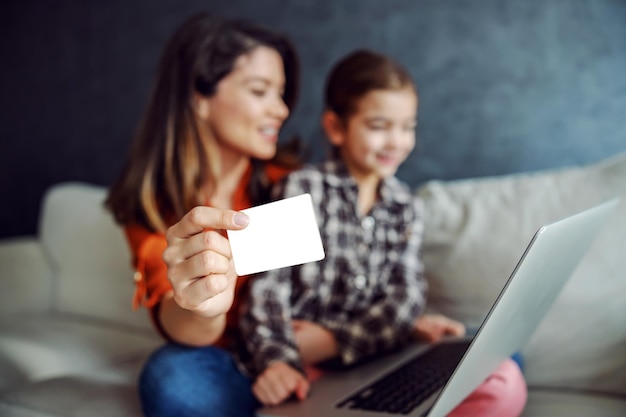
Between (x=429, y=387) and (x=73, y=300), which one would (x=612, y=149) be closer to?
(x=429, y=387)

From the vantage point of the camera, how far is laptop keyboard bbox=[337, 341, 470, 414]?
746mm

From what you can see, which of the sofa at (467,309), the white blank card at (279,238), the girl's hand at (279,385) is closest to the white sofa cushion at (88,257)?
the sofa at (467,309)

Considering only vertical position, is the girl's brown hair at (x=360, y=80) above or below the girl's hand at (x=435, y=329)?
above

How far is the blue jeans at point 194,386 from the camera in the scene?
773mm

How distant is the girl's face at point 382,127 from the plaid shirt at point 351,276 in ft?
0.31

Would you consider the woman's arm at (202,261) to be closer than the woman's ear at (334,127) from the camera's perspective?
Yes

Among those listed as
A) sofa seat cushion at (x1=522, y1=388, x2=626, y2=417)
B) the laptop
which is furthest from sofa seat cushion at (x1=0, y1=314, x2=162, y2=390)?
sofa seat cushion at (x1=522, y1=388, x2=626, y2=417)

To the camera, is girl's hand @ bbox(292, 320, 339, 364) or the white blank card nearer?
the white blank card

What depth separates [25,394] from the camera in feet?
3.09

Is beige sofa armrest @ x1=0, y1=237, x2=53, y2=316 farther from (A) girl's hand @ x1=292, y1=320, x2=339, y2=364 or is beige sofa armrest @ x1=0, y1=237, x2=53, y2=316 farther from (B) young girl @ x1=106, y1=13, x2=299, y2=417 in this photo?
(A) girl's hand @ x1=292, y1=320, x2=339, y2=364

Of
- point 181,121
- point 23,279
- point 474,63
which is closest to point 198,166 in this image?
point 181,121

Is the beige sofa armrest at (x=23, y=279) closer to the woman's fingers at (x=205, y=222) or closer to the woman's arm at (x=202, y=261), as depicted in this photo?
the woman's arm at (x=202, y=261)

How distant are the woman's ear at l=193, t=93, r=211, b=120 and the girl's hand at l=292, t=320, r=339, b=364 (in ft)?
1.12

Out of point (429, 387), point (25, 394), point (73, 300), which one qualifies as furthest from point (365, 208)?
point (73, 300)
